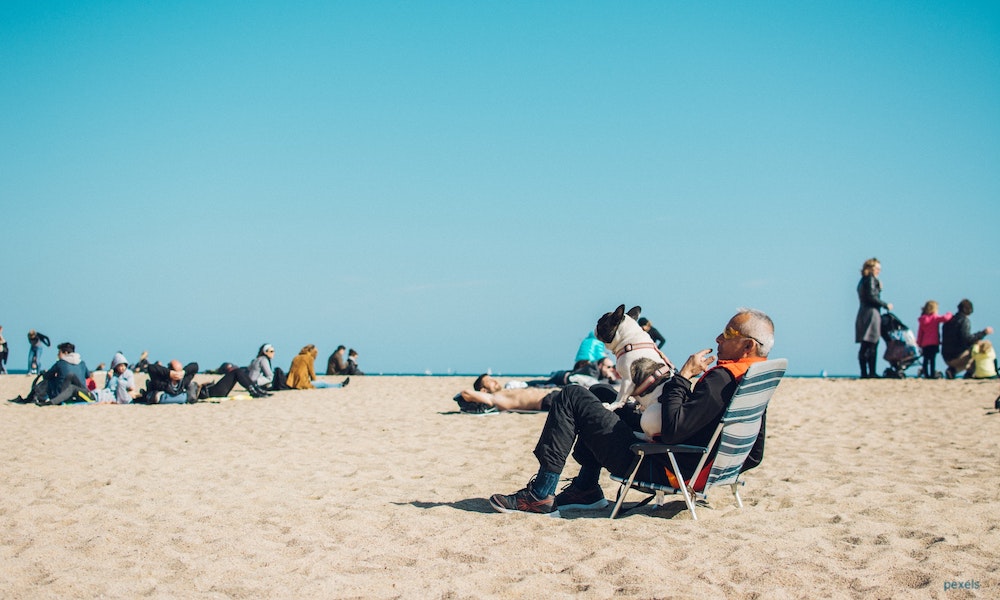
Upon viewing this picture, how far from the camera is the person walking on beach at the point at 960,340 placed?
15.3 m

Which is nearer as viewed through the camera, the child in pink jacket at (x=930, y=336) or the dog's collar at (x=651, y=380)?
the dog's collar at (x=651, y=380)

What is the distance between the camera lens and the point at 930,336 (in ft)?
51.6

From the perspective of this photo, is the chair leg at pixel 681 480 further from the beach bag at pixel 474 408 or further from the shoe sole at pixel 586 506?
the beach bag at pixel 474 408

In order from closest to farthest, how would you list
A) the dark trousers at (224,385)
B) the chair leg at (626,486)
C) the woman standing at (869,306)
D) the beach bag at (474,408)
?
1. the chair leg at (626,486)
2. the beach bag at (474,408)
3. the woman standing at (869,306)
4. the dark trousers at (224,385)

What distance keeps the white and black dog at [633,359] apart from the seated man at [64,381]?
12902mm

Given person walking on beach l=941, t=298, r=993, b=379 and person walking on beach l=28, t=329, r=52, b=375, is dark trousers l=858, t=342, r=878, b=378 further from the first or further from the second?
person walking on beach l=28, t=329, r=52, b=375

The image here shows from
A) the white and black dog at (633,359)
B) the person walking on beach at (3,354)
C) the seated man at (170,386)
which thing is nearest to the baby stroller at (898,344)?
the white and black dog at (633,359)

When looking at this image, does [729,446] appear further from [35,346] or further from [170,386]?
[35,346]

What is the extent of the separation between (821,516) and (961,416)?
21.3 feet

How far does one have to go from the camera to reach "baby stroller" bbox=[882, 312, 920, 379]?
1530 cm

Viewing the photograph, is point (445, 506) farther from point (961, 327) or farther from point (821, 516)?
point (961, 327)

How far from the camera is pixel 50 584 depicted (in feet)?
12.5

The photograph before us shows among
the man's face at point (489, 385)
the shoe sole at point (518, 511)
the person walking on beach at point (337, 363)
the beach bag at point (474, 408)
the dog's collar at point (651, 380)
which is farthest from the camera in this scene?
the person walking on beach at point (337, 363)

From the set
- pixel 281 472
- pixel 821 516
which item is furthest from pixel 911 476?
pixel 281 472
